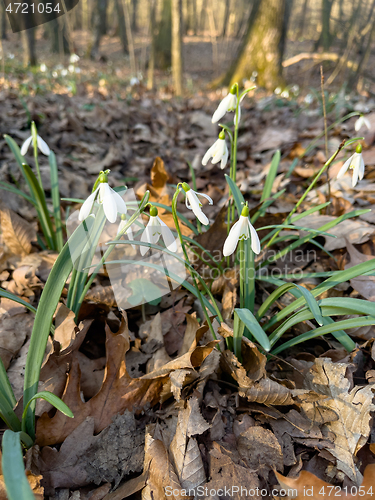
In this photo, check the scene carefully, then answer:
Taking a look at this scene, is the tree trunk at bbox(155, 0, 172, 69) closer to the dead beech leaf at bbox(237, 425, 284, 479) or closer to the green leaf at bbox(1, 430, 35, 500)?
the dead beech leaf at bbox(237, 425, 284, 479)

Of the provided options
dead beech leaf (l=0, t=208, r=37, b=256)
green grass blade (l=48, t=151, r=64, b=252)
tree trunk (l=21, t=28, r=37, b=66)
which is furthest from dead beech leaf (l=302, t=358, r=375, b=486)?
tree trunk (l=21, t=28, r=37, b=66)

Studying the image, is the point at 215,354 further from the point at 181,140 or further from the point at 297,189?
the point at 181,140

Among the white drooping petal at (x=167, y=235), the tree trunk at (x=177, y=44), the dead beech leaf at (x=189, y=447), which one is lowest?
the dead beech leaf at (x=189, y=447)

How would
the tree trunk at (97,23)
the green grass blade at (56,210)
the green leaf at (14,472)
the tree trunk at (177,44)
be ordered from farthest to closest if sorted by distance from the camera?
the tree trunk at (97,23) → the tree trunk at (177,44) → the green grass blade at (56,210) → the green leaf at (14,472)

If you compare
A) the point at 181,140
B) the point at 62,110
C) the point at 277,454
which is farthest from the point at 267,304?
the point at 62,110

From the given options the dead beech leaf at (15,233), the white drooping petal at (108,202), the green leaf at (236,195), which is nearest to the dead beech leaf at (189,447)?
the white drooping petal at (108,202)

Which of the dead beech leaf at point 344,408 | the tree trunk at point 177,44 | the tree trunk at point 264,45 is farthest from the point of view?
the tree trunk at point 264,45

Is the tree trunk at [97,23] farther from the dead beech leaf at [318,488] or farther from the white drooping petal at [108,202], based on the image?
the dead beech leaf at [318,488]
